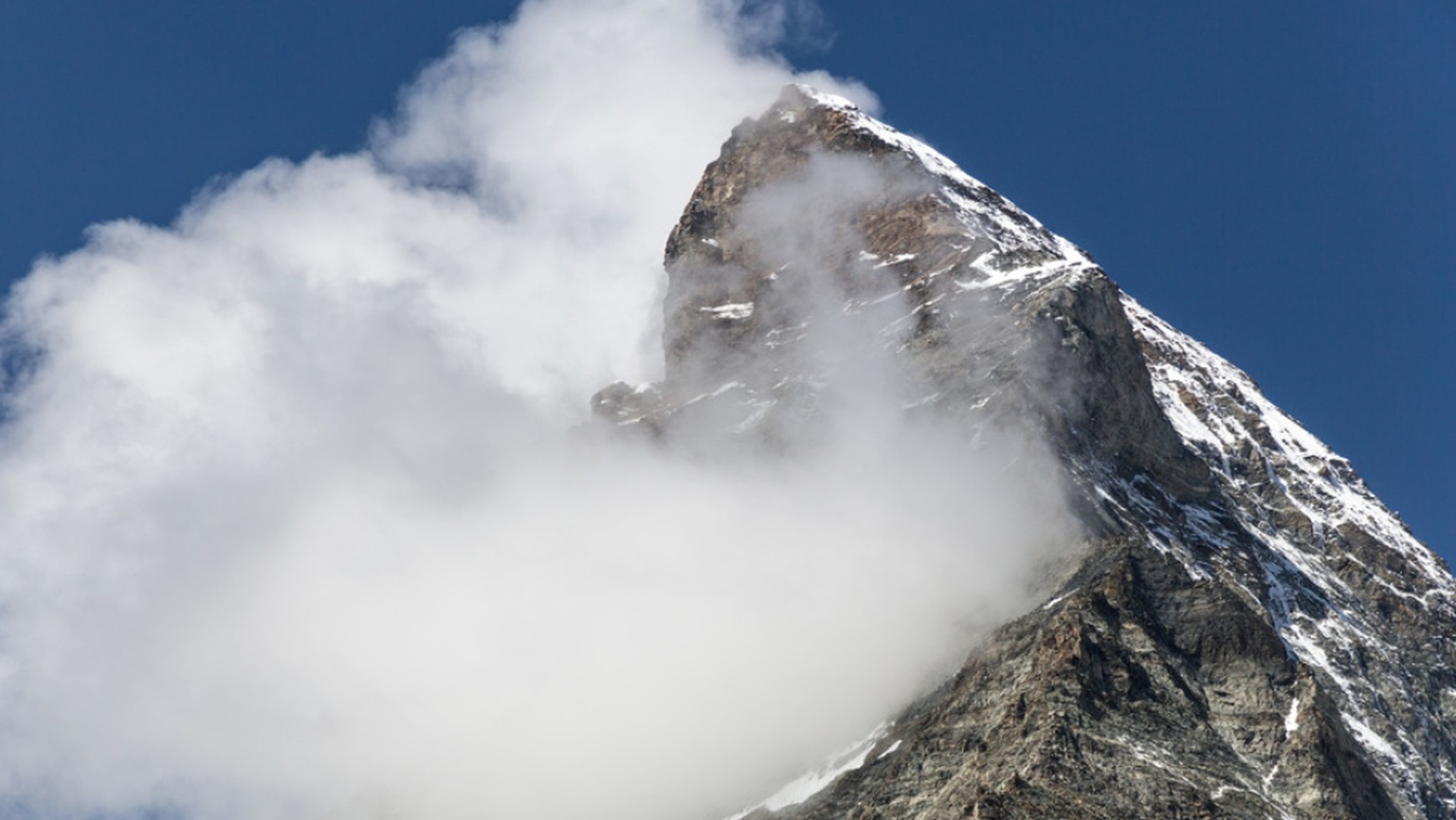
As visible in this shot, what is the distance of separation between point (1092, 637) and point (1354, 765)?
28536mm

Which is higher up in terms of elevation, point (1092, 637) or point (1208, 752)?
point (1092, 637)

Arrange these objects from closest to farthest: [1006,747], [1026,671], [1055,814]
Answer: [1055,814] < [1006,747] < [1026,671]

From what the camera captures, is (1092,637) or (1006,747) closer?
(1006,747)

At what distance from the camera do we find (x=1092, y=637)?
19525cm

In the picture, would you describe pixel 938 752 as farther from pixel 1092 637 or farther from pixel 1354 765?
pixel 1354 765

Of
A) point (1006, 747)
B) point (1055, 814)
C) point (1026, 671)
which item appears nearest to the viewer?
point (1055, 814)

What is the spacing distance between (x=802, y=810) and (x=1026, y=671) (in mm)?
24773

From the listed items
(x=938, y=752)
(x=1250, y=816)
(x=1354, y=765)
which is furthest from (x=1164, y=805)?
(x=1354, y=765)

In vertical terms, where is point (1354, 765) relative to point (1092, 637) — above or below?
below

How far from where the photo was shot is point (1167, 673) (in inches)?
7751

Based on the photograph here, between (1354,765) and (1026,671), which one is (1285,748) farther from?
(1026,671)

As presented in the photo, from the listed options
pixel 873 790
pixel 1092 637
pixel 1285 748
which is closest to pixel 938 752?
pixel 873 790

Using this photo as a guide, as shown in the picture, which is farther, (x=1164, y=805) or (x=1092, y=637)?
(x=1092, y=637)

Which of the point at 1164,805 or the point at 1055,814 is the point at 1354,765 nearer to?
the point at 1164,805
